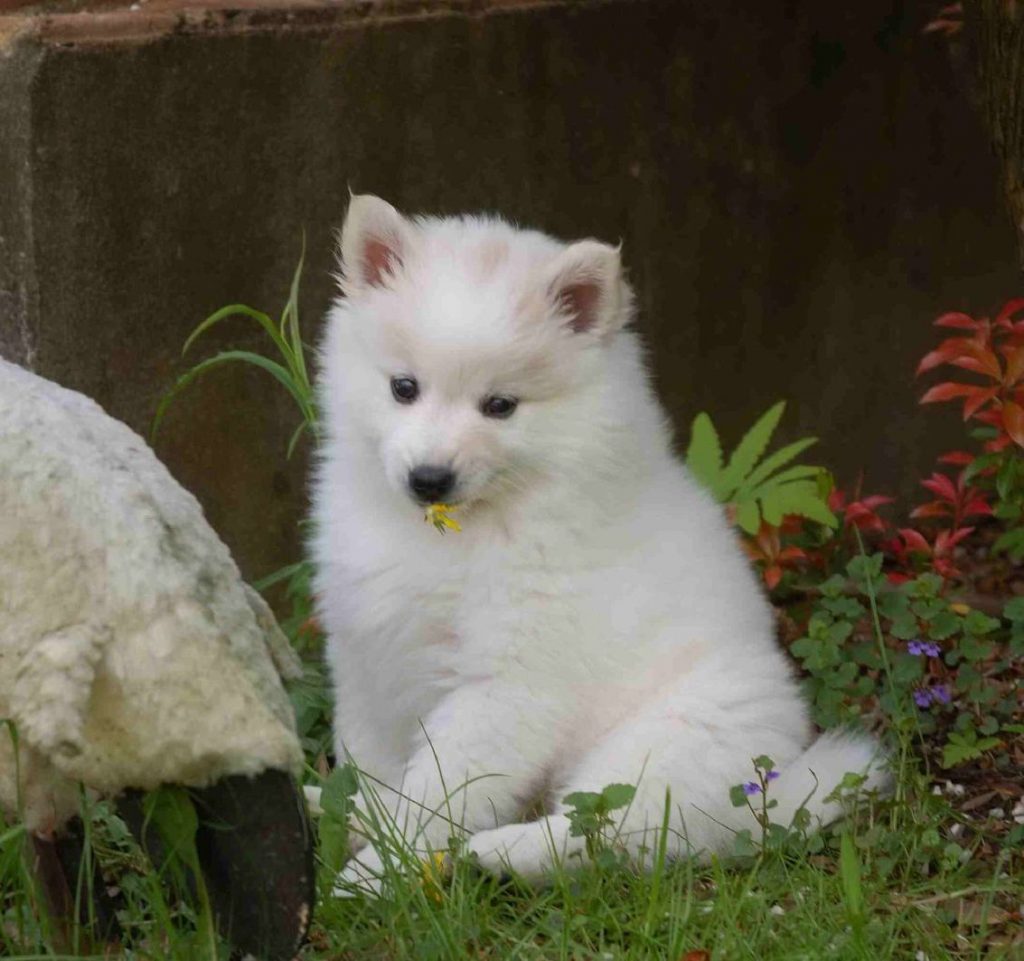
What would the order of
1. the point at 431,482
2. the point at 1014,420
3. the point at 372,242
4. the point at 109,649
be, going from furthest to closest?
1. the point at 1014,420
2. the point at 372,242
3. the point at 431,482
4. the point at 109,649

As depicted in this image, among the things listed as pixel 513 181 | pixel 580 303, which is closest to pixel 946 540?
pixel 513 181

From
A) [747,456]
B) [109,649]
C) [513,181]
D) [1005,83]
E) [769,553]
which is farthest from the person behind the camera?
[513,181]

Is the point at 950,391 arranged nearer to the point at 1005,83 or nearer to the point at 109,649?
the point at 1005,83

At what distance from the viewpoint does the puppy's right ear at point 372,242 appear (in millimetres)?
3527

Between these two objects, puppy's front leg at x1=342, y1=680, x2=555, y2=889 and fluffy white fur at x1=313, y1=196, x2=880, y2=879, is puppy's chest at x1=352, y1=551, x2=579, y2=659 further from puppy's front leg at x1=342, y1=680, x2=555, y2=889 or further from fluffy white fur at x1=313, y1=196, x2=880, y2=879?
puppy's front leg at x1=342, y1=680, x2=555, y2=889

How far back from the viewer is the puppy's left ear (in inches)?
136

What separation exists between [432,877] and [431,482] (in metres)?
0.81

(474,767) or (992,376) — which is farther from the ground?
(992,376)

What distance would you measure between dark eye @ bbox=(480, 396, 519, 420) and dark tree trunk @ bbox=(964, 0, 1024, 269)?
1.48m

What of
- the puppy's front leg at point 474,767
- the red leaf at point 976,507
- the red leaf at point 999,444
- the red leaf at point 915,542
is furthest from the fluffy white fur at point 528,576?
the red leaf at point 976,507

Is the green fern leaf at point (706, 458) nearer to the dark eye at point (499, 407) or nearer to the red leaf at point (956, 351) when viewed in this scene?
the red leaf at point (956, 351)

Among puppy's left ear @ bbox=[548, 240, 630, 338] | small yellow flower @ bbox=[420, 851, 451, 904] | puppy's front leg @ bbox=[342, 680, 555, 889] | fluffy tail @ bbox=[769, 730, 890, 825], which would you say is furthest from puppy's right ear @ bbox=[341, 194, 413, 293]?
fluffy tail @ bbox=[769, 730, 890, 825]

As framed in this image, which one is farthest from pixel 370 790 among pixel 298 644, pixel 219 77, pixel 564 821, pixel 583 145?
pixel 583 145

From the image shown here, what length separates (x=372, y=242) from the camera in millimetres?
3564
